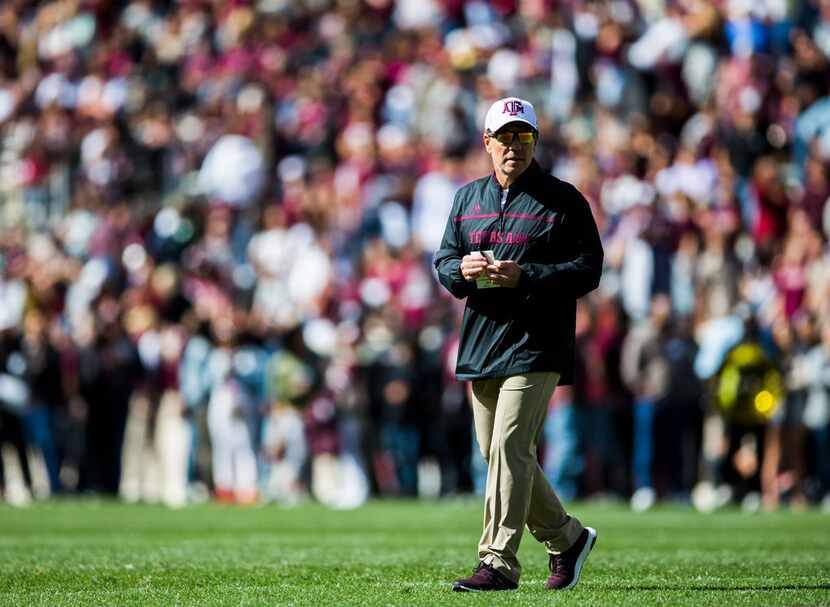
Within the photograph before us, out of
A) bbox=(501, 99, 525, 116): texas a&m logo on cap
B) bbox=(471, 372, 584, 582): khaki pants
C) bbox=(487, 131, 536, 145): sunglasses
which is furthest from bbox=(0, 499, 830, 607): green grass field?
bbox=(501, 99, 525, 116): texas a&m logo on cap

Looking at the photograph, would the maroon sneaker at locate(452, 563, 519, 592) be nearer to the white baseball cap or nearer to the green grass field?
the green grass field

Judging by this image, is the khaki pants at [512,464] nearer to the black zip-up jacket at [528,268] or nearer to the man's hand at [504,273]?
the black zip-up jacket at [528,268]

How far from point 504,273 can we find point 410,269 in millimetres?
12029

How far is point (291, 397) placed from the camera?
62.4 ft

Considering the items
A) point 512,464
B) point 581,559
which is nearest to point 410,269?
point 581,559

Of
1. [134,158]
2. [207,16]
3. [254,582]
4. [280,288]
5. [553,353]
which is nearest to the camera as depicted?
[553,353]

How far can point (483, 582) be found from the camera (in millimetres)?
8297

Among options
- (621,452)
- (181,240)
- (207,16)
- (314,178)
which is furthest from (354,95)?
(621,452)

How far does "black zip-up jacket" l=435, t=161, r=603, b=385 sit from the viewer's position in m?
8.43

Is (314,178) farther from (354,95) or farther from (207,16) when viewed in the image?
(207,16)

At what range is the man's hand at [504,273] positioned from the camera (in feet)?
26.9

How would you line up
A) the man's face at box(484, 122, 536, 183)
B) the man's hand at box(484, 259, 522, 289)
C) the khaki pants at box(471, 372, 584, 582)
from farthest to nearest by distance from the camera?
1. the man's face at box(484, 122, 536, 183)
2. the khaki pants at box(471, 372, 584, 582)
3. the man's hand at box(484, 259, 522, 289)

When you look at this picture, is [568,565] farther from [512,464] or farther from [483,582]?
[512,464]

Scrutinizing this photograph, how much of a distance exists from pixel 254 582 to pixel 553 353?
2.12 metres
